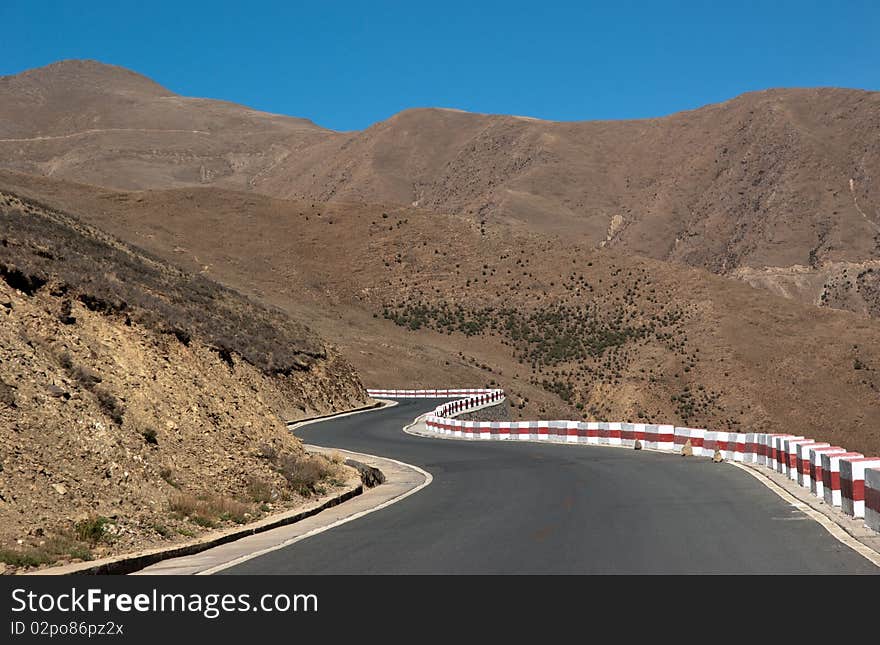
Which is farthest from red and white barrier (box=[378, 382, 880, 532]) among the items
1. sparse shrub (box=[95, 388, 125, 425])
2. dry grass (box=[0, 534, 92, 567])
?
sparse shrub (box=[95, 388, 125, 425])

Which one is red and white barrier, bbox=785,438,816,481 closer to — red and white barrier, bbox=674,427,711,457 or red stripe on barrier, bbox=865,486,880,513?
red stripe on barrier, bbox=865,486,880,513

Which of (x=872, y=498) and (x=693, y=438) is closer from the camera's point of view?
(x=872, y=498)

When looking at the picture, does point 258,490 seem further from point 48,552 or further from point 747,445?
point 747,445

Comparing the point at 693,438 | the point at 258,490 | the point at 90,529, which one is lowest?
the point at 693,438

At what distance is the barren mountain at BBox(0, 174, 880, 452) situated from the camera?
83875mm

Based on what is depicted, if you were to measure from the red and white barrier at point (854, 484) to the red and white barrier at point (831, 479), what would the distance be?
627mm

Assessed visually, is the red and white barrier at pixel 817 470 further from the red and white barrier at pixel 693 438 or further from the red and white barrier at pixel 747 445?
the red and white barrier at pixel 693 438

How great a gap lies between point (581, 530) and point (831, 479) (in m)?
5.15

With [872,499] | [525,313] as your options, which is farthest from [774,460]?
[525,313]

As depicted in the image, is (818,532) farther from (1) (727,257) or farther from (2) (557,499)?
(1) (727,257)

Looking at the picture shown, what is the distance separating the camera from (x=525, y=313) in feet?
365

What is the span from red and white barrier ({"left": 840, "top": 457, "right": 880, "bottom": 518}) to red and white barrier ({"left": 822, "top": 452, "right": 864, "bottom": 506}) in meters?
0.63

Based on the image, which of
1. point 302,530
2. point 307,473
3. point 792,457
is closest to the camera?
point 302,530
